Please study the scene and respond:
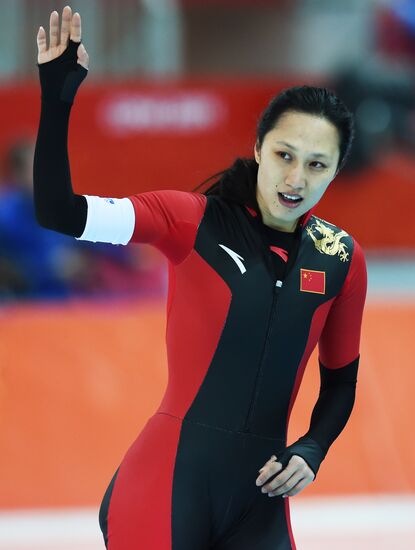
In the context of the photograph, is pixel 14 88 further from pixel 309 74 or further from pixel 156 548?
pixel 156 548

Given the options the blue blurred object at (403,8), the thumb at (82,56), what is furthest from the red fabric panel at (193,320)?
the blue blurred object at (403,8)

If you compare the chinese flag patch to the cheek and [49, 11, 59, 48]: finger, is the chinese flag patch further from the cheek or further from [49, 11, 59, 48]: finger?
[49, 11, 59, 48]: finger

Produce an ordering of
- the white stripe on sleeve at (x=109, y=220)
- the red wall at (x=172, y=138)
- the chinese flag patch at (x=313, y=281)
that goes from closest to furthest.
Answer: the white stripe on sleeve at (x=109, y=220) < the chinese flag patch at (x=313, y=281) < the red wall at (x=172, y=138)

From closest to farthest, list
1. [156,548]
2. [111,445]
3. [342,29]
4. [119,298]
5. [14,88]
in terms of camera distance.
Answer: [156,548] < [111,445] < [119,298] < [14,88] < [342,29]

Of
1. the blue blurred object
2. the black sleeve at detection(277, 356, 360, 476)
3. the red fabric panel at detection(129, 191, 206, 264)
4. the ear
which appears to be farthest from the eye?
the blue blurred object

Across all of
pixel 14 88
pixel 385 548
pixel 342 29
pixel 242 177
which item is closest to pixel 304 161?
pixel 242 177

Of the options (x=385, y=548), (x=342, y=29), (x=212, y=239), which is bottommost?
(x=385, y=548)

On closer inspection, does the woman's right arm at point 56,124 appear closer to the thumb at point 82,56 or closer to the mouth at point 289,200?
the thumb at point 82,56

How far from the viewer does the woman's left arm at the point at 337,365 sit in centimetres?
250

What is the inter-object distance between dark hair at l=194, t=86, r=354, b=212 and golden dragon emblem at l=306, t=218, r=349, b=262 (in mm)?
168

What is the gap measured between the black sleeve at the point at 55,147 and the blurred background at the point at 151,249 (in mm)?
2334

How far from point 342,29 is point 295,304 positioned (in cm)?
775

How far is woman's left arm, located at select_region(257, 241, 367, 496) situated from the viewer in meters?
2.50

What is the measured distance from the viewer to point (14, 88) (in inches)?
352
